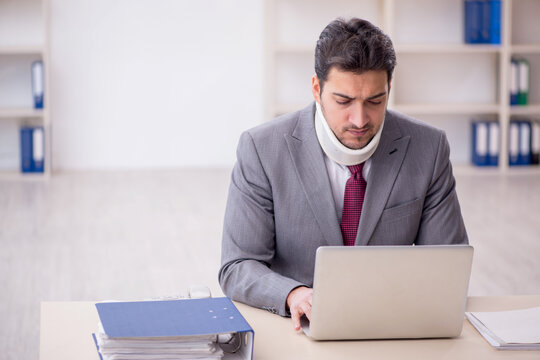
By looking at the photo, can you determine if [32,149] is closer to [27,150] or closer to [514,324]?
[27,150]

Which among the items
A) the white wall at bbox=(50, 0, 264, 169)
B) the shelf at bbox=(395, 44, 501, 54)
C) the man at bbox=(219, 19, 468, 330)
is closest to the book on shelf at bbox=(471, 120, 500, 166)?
the shelf at bbox=(395, 44, 501, 54)

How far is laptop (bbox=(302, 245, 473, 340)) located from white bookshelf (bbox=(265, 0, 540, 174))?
4.76 m

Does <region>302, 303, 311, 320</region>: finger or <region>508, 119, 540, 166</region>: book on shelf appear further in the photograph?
<region>508, 119, 540, 166</region>: book on shelf

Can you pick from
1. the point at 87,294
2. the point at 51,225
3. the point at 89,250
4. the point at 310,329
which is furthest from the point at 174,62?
the point at 310,329

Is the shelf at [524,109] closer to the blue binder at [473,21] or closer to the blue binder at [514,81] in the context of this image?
the blue binder at [514,81]

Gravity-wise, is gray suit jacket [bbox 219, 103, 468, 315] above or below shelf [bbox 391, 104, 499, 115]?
below

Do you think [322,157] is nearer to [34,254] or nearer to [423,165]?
[423,165]

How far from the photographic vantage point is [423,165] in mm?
2041

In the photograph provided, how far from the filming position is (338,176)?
2055 mm

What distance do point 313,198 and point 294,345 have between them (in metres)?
0.53

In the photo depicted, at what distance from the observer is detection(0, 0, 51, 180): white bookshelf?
6.09 meters

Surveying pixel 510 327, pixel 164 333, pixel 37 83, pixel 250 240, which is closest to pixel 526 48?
pixel 37 83

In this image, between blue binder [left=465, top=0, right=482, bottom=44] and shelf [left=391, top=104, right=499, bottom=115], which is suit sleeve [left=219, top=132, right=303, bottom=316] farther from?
blue binder [left=465, top=0, right=482, bottom=44]

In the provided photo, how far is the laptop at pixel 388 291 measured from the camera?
4.88 feet
